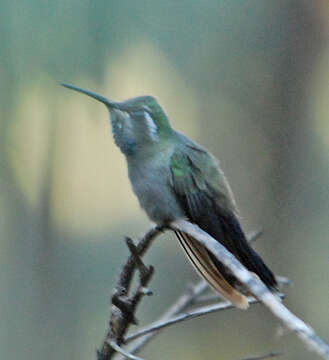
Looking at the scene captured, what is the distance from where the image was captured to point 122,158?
12.4 feet

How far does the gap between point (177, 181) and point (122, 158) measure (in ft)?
6.69

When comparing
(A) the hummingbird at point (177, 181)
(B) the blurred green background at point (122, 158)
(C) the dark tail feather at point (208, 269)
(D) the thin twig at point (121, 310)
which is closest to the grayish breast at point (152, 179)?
(A) the hummingbird at point (177, 181)

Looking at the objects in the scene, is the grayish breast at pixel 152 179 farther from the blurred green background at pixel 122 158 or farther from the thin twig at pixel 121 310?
the blurred green background at pixel 122 158

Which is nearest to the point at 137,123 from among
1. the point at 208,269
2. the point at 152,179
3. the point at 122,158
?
the point at 152,179

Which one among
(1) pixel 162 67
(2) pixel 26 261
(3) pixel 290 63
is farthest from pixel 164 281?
(3) pixel 290 63

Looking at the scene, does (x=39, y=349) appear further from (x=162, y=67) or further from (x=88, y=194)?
(x=162, y=67)

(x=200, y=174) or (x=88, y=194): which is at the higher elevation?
(x=200, y=174)

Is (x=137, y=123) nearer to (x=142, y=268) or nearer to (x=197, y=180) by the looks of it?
(x=197, y=180)

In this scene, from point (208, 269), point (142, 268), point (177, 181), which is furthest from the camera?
point (177, 181)

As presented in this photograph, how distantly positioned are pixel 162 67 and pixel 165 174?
237 cm

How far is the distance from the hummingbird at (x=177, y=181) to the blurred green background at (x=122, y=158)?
6.21 ft

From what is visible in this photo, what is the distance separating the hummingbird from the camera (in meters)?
1.48

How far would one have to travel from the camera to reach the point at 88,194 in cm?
379

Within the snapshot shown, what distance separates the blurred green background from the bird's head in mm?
1948
